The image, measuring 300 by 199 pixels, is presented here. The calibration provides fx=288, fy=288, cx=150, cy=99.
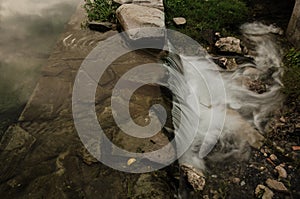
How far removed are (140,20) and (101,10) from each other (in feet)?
4.46

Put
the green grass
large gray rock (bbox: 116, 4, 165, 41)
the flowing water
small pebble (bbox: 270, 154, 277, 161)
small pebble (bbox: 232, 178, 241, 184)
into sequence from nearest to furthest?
small pebble (bbox: 232, 178, 241, 184) < small pebble (bbox: 270, 154, 277, 161) < the flowing water < large gray rock (bbox: 116, 4, 165, 41) < the green grass

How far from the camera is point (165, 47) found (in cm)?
602

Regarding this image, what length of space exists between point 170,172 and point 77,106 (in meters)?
1.92

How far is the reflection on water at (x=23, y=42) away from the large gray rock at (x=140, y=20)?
160cm

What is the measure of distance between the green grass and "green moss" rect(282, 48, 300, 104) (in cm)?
139

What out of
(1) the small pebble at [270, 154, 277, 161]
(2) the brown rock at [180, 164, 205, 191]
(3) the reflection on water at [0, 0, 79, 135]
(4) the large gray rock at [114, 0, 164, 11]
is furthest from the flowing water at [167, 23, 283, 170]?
(3) the reflection on water at [0, 0, 79, 135]

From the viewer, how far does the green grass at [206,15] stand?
21.7 feet

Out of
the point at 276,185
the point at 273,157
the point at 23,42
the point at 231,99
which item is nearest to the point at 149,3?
the point at 23,42

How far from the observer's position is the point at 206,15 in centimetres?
695

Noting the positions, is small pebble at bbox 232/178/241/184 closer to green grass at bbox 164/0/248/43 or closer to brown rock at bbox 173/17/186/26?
green grass at bbox 164/0/248/43

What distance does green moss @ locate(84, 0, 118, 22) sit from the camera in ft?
22.7

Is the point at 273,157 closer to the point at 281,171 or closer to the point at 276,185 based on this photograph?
the point at 281,171

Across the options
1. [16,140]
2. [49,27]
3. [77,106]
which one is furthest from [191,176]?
[49,27]

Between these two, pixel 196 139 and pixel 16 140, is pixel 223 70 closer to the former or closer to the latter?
pixel 196 139
